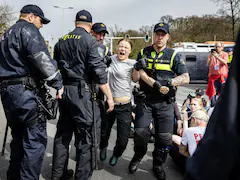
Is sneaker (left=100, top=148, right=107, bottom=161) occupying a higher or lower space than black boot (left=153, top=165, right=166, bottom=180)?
higher

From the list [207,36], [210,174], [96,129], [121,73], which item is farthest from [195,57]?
[207,36]

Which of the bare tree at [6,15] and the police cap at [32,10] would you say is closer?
the police cap at [32,10]

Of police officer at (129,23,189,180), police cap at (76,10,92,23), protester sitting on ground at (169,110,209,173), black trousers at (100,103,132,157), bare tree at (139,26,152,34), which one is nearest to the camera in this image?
protester sitting on ground at (169,110,209,173)

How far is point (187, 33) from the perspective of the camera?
122ft

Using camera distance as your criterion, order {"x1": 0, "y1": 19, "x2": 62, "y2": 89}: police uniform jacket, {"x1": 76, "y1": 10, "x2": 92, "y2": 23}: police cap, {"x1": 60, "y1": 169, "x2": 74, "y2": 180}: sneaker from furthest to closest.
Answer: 1. {"x1": 60, "y1": 169, "x2": 74, "y2": 180}: sneaker
2. {"x1": 76, "y1": 10, "x2": 92, "y2": 23}: police cap
3. {"x1": 0, "y1": 19, "x2": 62, "y2": 89}: police uniform jacket

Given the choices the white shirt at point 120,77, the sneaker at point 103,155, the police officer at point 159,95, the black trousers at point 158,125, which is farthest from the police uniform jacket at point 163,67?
the sneaker at point 103,155

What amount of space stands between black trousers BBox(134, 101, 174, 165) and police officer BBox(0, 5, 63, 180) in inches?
46.0

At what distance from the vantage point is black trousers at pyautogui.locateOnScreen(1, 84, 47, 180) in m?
2.62

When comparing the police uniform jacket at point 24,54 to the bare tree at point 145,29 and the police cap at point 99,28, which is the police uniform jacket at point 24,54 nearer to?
the police cap at point 99,28

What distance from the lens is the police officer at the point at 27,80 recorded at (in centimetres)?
259

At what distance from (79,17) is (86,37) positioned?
365mm

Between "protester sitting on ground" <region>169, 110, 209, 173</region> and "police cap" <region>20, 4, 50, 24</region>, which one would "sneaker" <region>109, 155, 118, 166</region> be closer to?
"protester sitting on ground" <region>169, 110, 209, 173</region>

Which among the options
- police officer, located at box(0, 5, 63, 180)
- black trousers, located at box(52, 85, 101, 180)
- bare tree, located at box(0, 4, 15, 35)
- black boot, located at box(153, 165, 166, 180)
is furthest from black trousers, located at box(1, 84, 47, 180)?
bare tree, located at box(0, 4, 15, 35)

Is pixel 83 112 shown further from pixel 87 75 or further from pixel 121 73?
pixel 121 73
